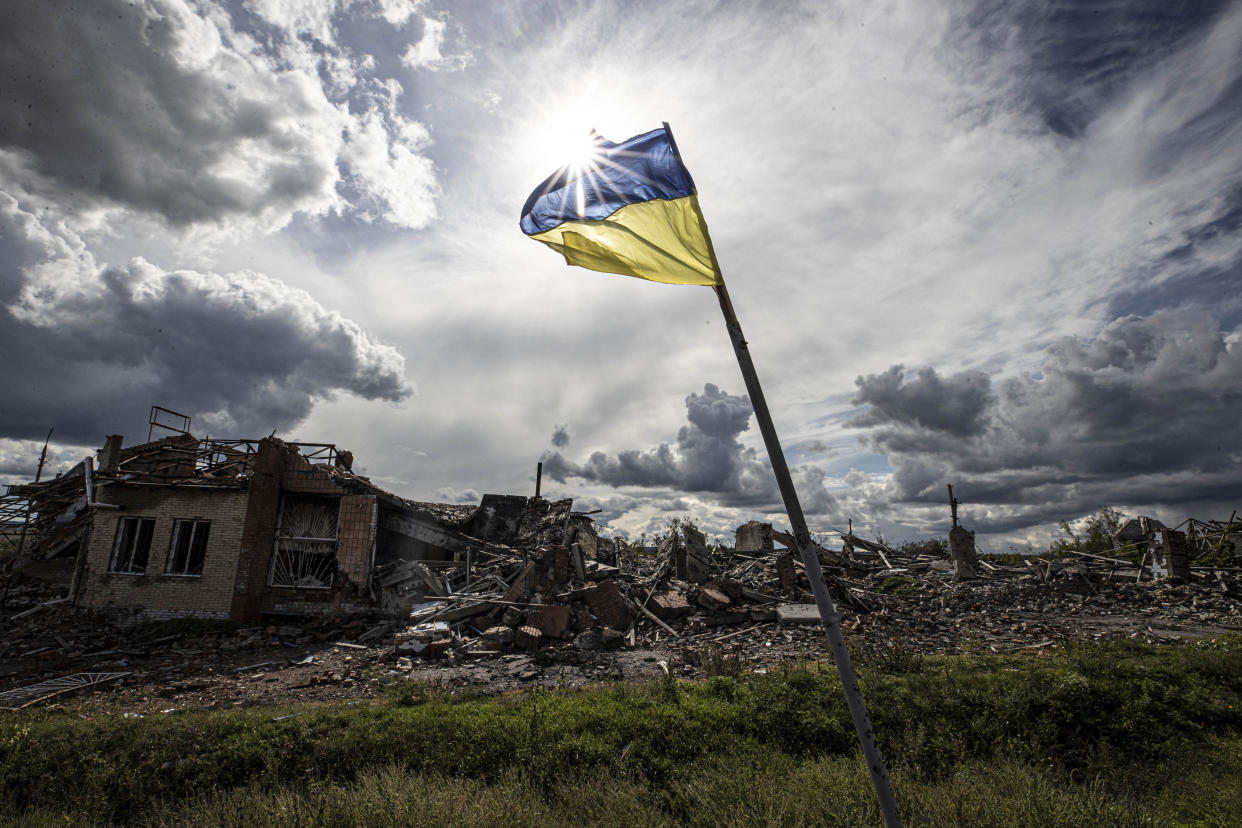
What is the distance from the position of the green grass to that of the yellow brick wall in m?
7.55

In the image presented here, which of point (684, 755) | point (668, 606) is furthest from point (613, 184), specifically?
point (668, 606)

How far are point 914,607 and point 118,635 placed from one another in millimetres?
22220

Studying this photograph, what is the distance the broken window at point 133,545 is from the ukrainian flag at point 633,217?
1917 centimetres

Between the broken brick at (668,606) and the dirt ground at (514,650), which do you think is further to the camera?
the broken brick at (668,606)

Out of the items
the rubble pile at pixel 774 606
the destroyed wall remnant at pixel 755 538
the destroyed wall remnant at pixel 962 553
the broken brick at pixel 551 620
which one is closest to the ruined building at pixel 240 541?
the rubble pile at pixel 774 606

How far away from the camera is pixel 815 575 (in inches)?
138

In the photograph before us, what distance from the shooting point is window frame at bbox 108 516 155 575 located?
56.5 feet

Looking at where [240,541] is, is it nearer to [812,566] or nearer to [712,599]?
[712,599]

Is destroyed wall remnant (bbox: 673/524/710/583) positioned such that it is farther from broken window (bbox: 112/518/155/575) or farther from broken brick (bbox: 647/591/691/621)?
broken window (bbox: 112/518/155/575)

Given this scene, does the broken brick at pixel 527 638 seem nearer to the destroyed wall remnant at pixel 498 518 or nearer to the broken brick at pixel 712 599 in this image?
the broken brick at pixel 712 599

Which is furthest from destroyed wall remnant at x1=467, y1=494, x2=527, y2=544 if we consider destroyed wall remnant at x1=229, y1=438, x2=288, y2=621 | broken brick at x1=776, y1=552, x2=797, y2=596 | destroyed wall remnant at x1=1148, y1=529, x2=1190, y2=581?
destroyed wall remnant at x1=1148, y1=529, x2=1190, y2=581

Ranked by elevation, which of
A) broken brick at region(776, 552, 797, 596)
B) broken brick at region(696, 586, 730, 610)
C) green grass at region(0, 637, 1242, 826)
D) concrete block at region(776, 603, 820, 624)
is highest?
broken brick at region(776, 552, 797, 596)

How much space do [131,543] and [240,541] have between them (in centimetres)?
343

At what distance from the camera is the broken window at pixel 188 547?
17.4m
